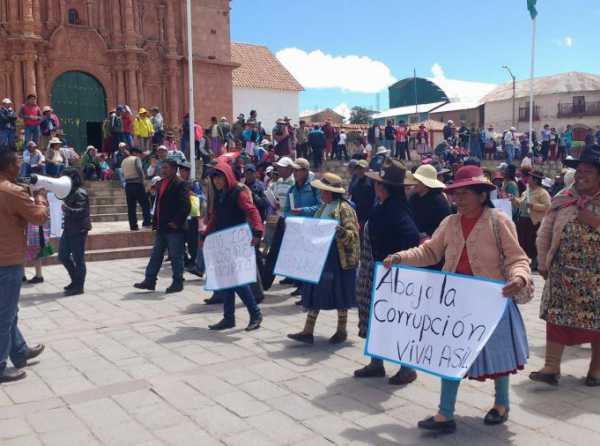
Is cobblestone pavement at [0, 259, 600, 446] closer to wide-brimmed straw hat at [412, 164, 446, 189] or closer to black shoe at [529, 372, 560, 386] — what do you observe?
black shoe at [529, 372, 560, 386]

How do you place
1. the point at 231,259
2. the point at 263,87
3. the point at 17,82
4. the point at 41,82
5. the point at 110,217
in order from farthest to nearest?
the point at 263,87, the point at 41,82, the point at 17,82, the point at 110,217, the point at 231,259

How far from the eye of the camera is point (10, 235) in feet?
15.9

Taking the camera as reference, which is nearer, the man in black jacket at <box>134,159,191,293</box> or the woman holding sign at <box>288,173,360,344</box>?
the woman holding sign at <box>288,173,360,344</box>

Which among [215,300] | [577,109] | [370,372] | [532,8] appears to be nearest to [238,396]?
[370,372]

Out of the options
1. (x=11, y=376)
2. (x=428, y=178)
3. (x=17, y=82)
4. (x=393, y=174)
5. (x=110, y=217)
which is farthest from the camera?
(x=17, y=82)

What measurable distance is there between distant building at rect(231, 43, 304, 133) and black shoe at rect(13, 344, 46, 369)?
34.0m

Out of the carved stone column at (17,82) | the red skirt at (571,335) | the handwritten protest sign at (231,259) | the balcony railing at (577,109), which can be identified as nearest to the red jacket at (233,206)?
the handwritten protest sign at (231,259)

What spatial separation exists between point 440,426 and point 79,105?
22.8 m

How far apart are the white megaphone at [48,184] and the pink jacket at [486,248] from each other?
11.4 feet

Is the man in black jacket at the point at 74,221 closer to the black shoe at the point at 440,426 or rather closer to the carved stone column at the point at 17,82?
the black shoe at the point at 440,426

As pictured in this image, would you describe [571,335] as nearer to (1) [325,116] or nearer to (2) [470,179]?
(2) [470,179]

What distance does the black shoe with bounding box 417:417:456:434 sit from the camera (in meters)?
3.81

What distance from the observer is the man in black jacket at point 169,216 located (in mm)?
8180

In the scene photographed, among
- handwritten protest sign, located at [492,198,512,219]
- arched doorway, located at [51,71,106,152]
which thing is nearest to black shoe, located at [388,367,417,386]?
handwritten protest sign, located at [492,198,512,219]
